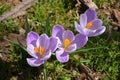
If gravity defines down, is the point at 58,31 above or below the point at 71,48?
above

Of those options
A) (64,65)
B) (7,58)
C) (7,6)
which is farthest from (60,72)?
(7,6)

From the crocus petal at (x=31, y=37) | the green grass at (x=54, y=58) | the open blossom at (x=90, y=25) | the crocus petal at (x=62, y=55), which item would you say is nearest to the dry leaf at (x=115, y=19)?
the green grass at (x=54, y=58)

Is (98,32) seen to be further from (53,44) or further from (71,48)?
(53,44)

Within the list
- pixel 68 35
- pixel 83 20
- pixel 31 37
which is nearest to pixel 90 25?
pixel 83 20

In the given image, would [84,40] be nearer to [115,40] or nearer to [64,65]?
[64,65]

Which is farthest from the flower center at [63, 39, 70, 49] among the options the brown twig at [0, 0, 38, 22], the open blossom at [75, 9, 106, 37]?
the brown twig at [0, 0, 38, 22]

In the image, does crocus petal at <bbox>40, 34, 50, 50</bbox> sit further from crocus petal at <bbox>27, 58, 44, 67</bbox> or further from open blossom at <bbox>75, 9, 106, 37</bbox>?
open blossom at <bbox>75, 9, 106, 37</bbox>
